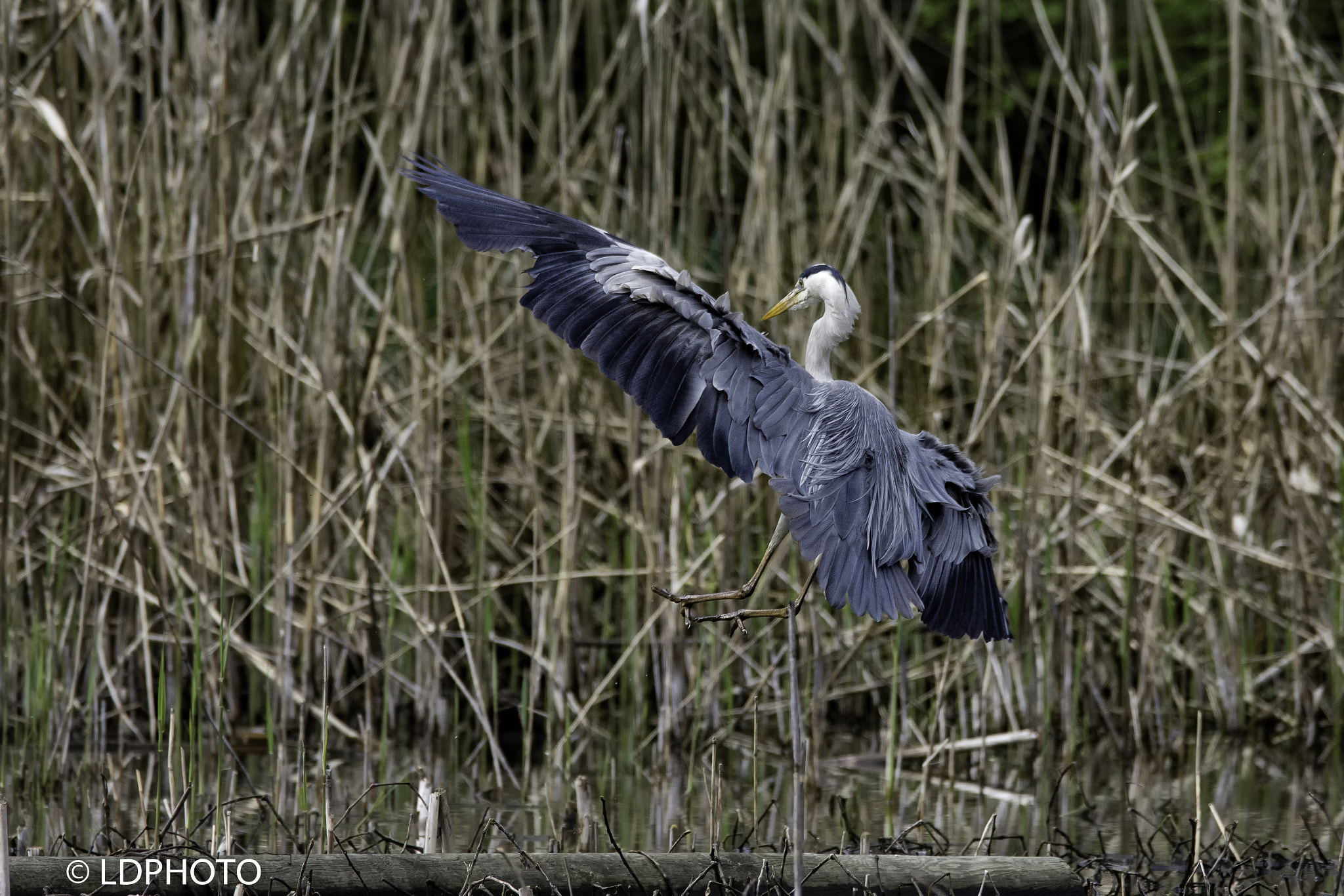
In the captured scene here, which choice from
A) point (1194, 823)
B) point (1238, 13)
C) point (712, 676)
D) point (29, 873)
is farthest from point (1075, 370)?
point (29, 873)

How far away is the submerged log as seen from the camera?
2303 millimetres

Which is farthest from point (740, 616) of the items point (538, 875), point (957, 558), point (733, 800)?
point (733, 800)

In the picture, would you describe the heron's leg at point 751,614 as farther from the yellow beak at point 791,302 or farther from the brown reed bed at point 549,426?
the brown reed bed at point 549,426

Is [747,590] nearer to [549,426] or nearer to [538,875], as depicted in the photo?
[538,875]

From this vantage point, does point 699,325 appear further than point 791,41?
No

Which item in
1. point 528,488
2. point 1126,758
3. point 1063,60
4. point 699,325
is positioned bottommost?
point 1126,758

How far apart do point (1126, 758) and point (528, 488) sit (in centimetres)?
199

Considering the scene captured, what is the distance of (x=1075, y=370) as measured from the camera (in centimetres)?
466

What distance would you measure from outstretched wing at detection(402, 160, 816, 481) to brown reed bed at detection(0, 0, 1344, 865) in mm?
1069

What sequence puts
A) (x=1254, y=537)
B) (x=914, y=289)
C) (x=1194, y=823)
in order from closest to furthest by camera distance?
(x=1194, y=823) < (x=1254, y=537) < (x=914, y=289)

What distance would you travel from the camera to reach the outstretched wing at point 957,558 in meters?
3.05

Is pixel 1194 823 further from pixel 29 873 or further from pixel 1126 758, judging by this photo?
pixel 29 873

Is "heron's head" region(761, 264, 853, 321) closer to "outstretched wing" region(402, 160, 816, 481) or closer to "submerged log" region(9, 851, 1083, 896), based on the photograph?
"outstretched wing" region(402, 160, 816, 481)

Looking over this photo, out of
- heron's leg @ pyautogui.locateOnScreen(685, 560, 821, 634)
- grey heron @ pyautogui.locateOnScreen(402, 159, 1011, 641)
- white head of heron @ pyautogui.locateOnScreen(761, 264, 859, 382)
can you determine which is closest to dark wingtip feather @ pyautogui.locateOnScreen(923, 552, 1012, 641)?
grey heron @ pyautogui.locateOnScreen(402, 159, 1011, 641)
